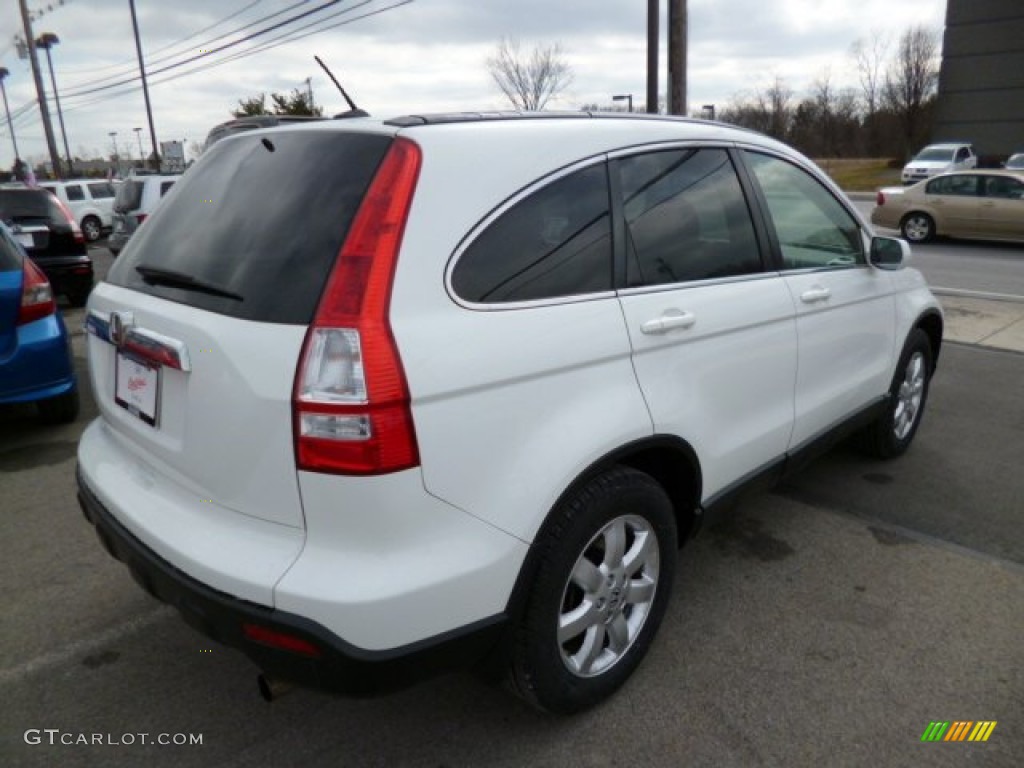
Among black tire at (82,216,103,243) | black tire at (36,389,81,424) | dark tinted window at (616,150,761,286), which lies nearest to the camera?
dark tinted window at (616,150,761,286)

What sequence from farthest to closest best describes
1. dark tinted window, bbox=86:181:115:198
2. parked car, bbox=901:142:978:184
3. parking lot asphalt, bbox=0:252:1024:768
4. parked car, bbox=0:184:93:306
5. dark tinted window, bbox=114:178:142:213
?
parked car, bbox=901:142:978:184 → dark tinted window, bbox=86:181:115:198 → dark tinted window, bbox=114:178:142:213 → parked car, bbox=0:184:93:306 → parking lot asphalt, bbox=0:252:1024:768

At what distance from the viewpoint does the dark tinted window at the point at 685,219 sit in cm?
236

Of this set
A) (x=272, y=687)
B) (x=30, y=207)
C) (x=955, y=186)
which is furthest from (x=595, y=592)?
(x=955, y=186)

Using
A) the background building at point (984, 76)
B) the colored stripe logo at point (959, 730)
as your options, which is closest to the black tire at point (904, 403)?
the colored stripe logo at point (959, 730)

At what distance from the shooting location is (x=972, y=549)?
332 cm

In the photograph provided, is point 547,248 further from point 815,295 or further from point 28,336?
point 28,336

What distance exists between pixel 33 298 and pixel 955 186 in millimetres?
16003

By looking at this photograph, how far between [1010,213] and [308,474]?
1635 cm

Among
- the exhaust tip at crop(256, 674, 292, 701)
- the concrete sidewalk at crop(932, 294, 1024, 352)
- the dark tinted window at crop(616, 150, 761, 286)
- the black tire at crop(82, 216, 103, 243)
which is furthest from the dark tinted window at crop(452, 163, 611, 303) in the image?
the black tire at crop(82, 216, 103, 243)

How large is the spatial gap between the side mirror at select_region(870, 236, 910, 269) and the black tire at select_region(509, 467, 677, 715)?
194 centimetres

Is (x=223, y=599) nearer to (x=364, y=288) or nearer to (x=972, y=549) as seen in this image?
(x=364, y=288)

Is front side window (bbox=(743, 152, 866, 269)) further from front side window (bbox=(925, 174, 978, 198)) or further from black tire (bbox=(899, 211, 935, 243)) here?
black tire (bbox=(899, 211, 935, 243))

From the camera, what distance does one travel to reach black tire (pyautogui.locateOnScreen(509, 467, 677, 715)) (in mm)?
2021

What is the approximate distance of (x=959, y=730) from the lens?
226 centimetres
